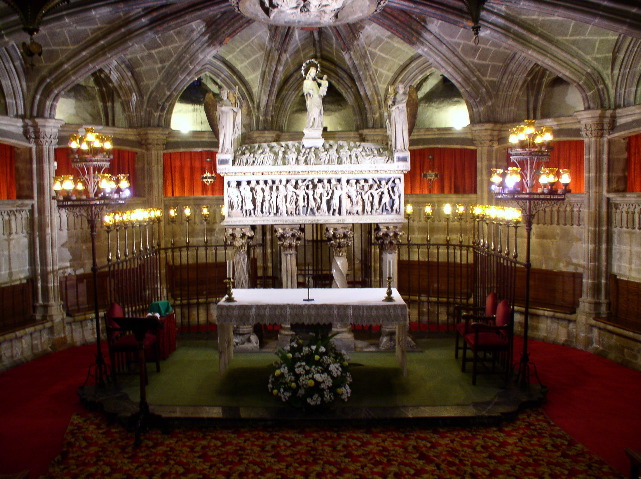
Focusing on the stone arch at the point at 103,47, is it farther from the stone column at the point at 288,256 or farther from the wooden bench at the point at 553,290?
the wooden bench at the point at 553,290

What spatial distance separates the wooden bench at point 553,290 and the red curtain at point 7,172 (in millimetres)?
9793

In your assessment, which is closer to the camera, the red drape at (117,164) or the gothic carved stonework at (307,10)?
the gothic carved stonework at (307,10)

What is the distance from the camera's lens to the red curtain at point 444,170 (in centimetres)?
1390

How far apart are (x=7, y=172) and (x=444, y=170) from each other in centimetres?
918

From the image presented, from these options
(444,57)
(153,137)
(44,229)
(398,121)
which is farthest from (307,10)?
(44,229)

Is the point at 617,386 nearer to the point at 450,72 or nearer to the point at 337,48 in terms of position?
the point at 450,72

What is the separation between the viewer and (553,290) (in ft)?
37.8

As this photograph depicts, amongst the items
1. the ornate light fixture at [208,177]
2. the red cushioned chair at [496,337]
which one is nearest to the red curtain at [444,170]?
the ornate light fixture at [208,177]

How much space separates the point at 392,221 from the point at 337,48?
568 centimetres

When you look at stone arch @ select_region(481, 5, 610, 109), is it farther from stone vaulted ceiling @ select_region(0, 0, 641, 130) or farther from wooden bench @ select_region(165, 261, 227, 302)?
wooden bench @ select_region(165, 261, 227, 302)

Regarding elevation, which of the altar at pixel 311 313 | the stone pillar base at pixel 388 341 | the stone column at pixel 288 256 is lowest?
the stone pillar base at pixel 388 341

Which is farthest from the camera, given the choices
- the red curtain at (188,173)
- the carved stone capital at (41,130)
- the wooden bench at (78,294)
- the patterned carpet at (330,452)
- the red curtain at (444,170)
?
the red curtain at (188,173)

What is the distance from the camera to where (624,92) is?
9906 mm

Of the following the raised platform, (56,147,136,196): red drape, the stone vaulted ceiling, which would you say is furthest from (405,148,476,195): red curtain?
(56,147,136,196): red drape
